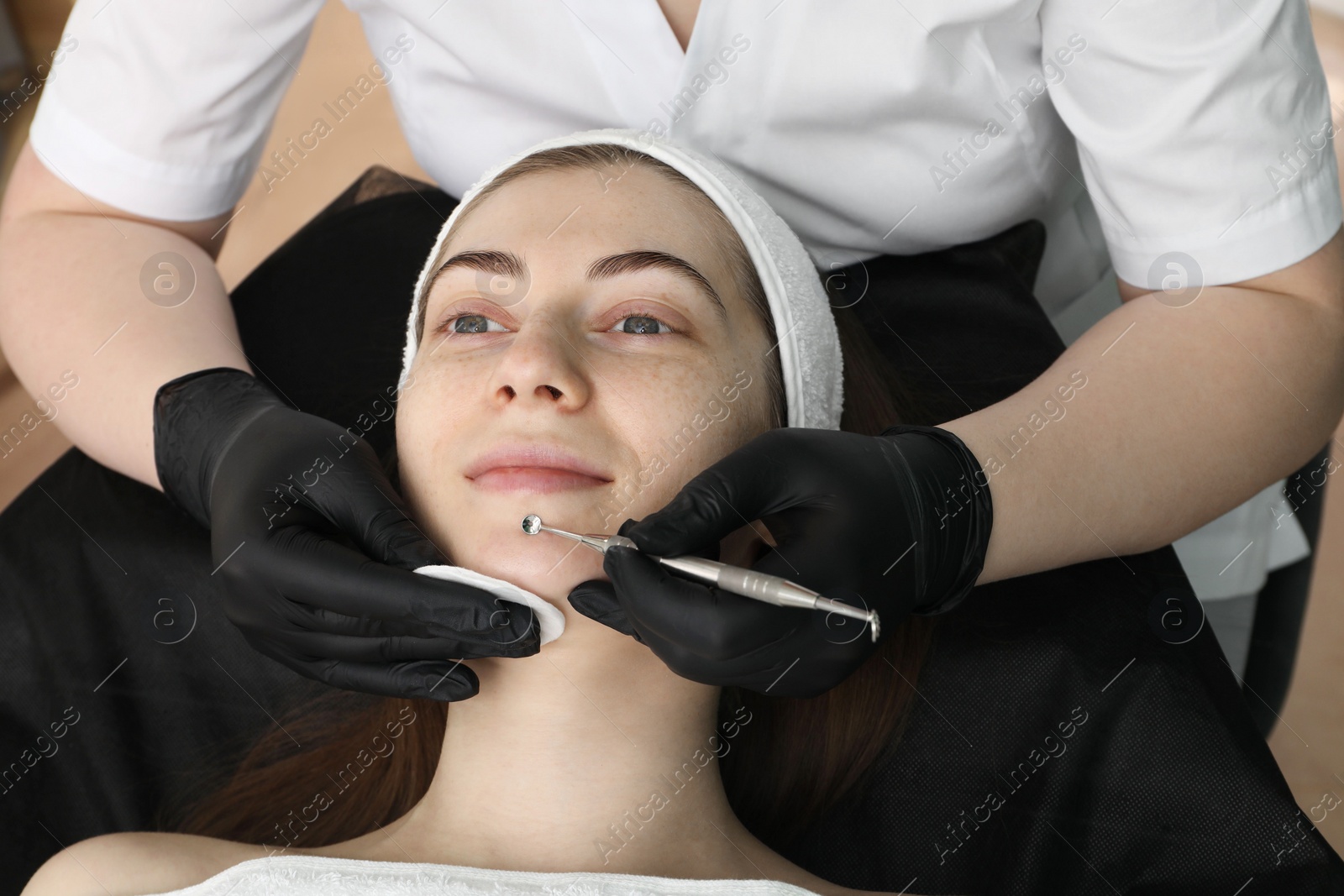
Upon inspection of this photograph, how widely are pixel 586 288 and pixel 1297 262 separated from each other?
0.90 m

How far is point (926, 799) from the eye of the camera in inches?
52.8

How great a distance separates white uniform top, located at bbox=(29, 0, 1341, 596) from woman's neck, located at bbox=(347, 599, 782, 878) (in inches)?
30.0

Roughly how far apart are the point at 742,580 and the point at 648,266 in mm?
405

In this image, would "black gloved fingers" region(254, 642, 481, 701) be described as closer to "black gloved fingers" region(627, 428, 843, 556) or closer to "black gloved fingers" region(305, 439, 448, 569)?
"black gloved fingers" region(305, 439, 448, 569)

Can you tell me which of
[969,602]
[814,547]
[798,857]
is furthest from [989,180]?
[798,857]

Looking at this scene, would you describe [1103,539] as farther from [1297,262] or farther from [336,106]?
[336,106]

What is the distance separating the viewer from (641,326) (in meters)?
1.20

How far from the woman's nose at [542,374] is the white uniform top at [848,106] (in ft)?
1.66

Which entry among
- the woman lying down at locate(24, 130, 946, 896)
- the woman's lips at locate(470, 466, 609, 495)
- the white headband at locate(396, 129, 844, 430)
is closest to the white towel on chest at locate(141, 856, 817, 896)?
the woman lying down at locate(24, 130, 946, 896)

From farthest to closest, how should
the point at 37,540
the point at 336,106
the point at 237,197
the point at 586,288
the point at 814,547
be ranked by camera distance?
the point at 336,106 < the point at 237,197 < the point at 37,540 < the point at 586,288 < the point at 814,547

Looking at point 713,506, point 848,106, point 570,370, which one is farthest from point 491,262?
point 848,106

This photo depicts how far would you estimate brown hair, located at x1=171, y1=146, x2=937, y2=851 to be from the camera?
1392mm

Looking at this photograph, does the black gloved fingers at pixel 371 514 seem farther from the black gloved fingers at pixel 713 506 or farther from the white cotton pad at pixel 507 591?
the black gloved fingers at pixel 713 506

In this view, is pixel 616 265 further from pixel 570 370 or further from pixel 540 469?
pixel 540 469
